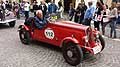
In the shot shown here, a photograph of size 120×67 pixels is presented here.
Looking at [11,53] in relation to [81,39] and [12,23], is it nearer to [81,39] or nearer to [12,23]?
[81,39]

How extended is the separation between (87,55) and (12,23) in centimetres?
740

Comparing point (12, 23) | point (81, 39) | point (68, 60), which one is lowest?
point (12, 23)

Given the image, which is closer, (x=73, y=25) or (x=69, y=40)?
(x=69, y=40)

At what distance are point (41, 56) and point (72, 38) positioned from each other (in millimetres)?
1350

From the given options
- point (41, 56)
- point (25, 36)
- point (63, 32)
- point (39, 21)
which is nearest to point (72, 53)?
point (63, 32)

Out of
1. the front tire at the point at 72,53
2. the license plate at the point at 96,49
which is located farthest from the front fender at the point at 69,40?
the license plate at the point at 96,49

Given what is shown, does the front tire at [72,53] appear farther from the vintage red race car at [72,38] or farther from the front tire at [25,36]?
the front tire at [25,36]

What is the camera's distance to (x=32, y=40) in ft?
33.7

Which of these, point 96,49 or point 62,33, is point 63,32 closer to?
point 62,33

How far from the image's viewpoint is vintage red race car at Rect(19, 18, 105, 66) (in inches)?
289

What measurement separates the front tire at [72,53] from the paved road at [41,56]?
0.16 meters

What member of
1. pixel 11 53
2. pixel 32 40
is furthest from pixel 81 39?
pixel 32 40

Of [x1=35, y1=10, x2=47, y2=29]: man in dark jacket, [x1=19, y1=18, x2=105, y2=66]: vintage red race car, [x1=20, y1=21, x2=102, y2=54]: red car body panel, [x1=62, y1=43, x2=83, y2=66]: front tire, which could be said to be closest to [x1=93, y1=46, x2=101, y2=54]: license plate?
[x1=19, y1=18, x2=105, y2=66]: vintage red race car

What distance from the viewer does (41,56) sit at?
27.4 feet
